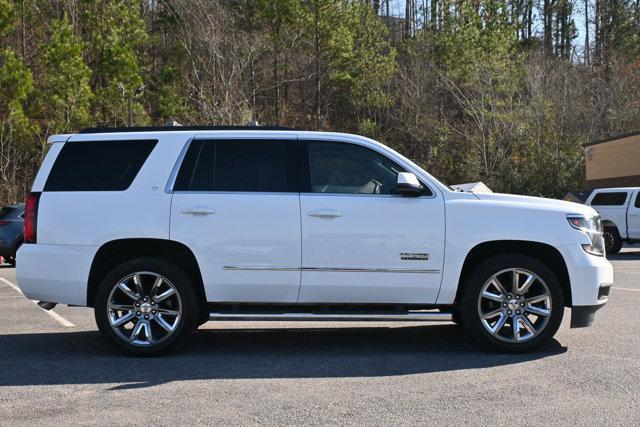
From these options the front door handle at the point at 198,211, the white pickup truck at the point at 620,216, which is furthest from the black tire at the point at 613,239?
the front door handle at the point at 198,211

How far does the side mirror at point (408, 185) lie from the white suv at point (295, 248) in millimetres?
13

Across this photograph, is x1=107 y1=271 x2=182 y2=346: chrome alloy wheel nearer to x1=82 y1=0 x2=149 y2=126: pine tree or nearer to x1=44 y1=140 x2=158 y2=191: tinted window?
x1=44 y1=140 x2=158 y2=191: tinted window

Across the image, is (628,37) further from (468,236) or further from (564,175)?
(468,236)

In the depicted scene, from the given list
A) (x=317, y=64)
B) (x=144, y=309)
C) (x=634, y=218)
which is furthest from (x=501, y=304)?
(x=317, y=64)

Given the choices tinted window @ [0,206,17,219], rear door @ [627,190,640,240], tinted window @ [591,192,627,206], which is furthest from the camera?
tinted window @ [591,192,627,206]

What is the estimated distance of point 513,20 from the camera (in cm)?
5378

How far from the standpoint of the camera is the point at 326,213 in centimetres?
692

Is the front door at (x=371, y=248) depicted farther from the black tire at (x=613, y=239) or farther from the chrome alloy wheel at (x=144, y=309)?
the black tire at (x=613, y=239)

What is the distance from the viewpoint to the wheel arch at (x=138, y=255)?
7.08 meters

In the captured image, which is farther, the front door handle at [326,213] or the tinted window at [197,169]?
the tinted window at [197,169]

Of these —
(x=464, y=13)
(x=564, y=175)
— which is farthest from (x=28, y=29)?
(x=564, y=175)

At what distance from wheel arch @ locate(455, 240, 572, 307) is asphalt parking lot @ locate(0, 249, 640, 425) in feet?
2.11

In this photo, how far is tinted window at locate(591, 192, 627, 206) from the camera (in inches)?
850

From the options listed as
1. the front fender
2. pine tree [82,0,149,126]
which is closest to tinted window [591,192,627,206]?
the front fender
